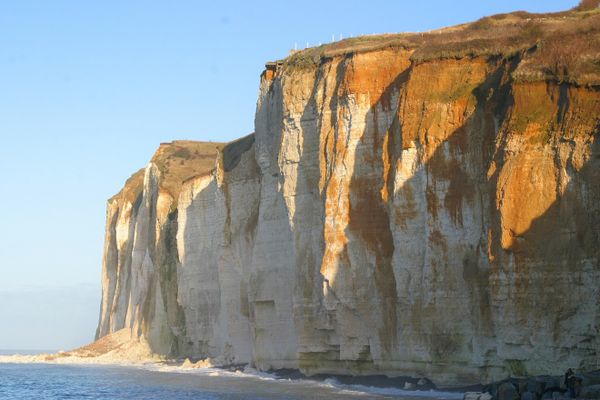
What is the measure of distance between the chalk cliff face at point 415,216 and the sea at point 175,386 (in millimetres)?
1398

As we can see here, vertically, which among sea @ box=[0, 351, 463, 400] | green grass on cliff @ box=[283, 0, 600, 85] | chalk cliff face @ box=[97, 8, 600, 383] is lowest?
sea @ box=[0, 351, 463, 400]

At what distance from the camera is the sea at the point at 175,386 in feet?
95.5

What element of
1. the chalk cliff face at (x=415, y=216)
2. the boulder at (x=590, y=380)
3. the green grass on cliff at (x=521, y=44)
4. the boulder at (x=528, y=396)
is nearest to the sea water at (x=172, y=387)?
the chalk cliff face at (x=415, y=216)

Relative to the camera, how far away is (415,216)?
2977 centimetres

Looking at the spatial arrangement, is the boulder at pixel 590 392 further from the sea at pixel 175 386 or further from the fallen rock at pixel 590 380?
the sea at pixel 175 386

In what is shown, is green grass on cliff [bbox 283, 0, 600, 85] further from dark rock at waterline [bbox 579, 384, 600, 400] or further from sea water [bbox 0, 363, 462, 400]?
sea water [bbox 0, 363, 462, 400]

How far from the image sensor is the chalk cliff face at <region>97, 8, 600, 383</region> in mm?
24391

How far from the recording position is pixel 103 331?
263 feet

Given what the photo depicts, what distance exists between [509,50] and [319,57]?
973cm

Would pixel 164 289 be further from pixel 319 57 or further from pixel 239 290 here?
pixel 319 57

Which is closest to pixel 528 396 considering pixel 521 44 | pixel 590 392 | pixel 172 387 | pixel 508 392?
pixel 508 392

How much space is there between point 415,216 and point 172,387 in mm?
12469

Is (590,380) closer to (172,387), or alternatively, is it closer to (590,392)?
(590,392)

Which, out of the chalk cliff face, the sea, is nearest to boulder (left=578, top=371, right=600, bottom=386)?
the chalk cliff face
